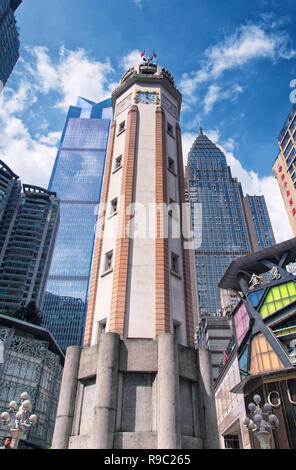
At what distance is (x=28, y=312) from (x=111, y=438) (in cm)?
8808

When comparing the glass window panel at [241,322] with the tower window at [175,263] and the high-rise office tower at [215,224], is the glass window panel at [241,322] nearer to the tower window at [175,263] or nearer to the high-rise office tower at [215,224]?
the tower window at [175,263]

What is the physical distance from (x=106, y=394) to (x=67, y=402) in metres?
2.78

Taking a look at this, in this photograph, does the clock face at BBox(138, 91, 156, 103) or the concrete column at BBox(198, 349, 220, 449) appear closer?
the concrete column at BBox(198, 349, 220, 449)

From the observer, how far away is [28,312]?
9419cm

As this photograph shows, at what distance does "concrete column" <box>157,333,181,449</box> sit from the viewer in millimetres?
13023

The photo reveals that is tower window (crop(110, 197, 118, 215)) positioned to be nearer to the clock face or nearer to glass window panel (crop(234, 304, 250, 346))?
the clock face

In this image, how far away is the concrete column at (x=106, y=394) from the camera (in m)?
13.0

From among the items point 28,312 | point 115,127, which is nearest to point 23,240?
point 28,312

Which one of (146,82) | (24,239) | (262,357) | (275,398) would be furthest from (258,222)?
Result: (146,82)

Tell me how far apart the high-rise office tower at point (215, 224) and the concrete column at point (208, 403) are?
13210 cm

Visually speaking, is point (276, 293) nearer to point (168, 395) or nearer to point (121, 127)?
point (121, 127)

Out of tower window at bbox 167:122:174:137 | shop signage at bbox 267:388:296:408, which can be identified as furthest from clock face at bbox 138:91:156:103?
shop signage at bbox 267:388:296:408

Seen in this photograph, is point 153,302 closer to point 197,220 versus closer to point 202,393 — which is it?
point 202,393

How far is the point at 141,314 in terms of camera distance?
689 inches
